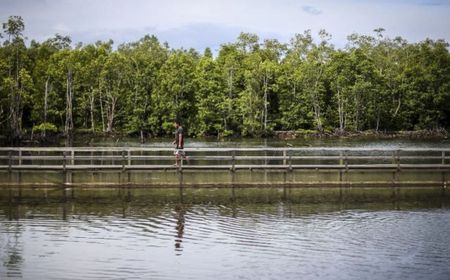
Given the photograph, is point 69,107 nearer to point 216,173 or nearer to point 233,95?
point 233,95

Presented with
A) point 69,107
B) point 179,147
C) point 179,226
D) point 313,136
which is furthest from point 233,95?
point 179,226

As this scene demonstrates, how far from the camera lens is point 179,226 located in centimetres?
1873

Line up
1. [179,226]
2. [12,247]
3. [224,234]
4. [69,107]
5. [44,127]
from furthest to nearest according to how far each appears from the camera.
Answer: [69,107] → [44,127] → [179,226] → [224,234] → [12,247]

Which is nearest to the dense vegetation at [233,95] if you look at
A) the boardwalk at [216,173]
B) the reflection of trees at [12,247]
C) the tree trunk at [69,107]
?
the tree trunk at [69,107]

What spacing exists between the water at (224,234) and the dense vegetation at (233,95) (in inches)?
2857

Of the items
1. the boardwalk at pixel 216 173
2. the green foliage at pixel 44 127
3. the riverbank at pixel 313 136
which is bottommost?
the boardwalk at pixel 216 173

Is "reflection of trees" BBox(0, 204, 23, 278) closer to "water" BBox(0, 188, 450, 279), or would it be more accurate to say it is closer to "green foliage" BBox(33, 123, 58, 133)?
"water" BBox(0, 188, 450, 279)

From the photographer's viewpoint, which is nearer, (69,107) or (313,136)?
(69,107)

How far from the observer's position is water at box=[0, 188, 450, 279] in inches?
538

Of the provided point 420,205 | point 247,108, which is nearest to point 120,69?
point 247,108

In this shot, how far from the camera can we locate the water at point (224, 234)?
1367 centimetres

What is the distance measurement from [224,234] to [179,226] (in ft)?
6.00

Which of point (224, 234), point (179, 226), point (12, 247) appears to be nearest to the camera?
point (12, 247)

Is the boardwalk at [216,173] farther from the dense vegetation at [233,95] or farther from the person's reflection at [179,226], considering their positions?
the dense vegetation at [233,95]
